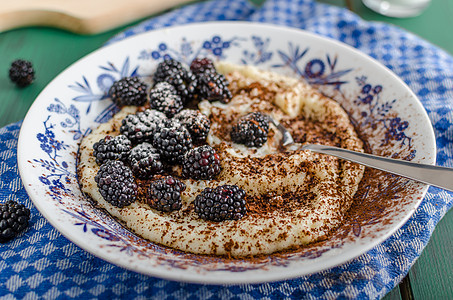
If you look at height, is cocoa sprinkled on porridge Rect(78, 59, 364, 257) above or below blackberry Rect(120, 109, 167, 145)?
below

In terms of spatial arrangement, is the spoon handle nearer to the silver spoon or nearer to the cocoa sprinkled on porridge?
the silver spoon

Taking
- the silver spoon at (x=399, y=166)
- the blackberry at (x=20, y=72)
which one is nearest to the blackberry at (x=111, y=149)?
the silver spoon at (x=399, y=166)

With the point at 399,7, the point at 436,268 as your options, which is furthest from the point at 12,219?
the point at 399,7

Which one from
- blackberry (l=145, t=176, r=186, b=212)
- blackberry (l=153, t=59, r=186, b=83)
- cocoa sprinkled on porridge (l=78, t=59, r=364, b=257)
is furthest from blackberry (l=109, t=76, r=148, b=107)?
blackberry (l=145, t=176, r=186, b=212)

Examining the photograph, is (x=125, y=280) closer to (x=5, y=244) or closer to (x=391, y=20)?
(x=5, y=244)

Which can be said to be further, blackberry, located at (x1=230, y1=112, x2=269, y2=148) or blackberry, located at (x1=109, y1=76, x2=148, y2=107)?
blackberry, located at (x1=109, y1=76, x2=148, y2=107)
